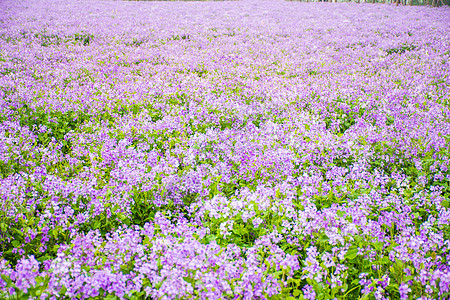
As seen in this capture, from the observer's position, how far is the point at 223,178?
459 cm

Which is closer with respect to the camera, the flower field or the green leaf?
the flower field

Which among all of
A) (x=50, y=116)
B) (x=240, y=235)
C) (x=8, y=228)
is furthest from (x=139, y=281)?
(x=50, y=116)

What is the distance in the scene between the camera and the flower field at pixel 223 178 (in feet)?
9.04

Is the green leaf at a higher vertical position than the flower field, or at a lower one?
lower

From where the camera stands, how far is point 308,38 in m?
16.2

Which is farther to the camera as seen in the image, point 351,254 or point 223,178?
point 223,178

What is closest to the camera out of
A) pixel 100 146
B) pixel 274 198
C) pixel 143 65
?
pixel 274 198

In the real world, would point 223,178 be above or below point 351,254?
above

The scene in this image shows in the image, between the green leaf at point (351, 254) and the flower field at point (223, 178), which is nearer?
the flower field at point (223, 178)

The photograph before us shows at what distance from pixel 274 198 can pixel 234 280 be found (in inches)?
54.8

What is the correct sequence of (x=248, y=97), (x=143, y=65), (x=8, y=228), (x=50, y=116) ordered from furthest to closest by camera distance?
1. (x=143, y=65)
2. (x=248, y=97)
3. (x=50, y=116)
4. (x=8, y=228)

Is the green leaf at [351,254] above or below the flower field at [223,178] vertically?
below

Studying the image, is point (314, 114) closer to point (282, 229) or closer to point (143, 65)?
point (282, 229)

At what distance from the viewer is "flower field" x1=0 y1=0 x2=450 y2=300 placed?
276 cm
